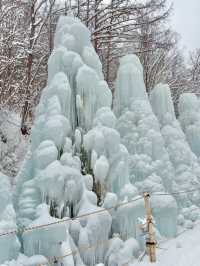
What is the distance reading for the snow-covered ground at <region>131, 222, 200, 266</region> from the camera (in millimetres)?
7524

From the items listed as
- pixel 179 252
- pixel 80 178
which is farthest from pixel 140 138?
pixel 179 252

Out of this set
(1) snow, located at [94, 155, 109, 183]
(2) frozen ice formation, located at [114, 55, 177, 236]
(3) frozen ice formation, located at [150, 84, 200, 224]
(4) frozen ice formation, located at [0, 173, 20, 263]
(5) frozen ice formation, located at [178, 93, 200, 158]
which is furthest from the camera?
(5) frozen ice formation, located at [178, 93, 200, 158]

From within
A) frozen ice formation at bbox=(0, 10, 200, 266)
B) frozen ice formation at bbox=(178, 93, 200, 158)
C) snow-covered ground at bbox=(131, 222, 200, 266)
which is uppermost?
frozen ice formation at bbox=(178, 93, 200, 158)

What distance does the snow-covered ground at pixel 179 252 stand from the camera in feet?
24.7

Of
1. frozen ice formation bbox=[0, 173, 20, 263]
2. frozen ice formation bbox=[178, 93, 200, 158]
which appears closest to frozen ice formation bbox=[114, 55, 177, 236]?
frozen ice formation bbox=[178, 93, 200, 158]

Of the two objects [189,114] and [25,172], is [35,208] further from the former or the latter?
[189,114]

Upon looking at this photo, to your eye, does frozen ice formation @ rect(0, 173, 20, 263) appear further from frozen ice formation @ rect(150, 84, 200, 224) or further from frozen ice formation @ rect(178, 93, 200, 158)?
frozen ice formation @ rect(178, 93, 200, 158)

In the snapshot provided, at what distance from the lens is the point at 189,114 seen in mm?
15039

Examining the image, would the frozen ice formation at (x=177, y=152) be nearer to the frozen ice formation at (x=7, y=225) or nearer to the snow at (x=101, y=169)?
the snow at (x=101, y=169)

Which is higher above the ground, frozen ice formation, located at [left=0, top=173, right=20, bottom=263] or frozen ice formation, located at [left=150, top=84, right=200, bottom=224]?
frozen ice formation, located at [left=150, top=84, right=200, bottom=224]

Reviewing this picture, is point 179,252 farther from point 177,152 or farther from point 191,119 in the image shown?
point 191,119

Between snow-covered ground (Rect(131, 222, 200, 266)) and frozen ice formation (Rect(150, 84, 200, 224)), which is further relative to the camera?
frozen ice formation (Rect(150, 84, 200, 224))

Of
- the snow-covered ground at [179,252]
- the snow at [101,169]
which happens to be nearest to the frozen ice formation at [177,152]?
the snow-covered ground at [179,252]

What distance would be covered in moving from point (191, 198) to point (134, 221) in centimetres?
358
